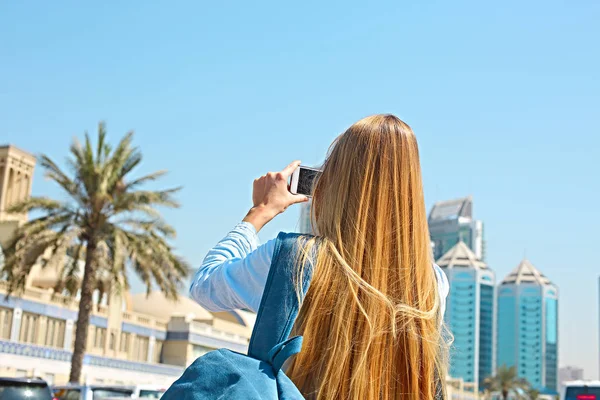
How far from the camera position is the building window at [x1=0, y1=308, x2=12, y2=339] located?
3977 centimetres

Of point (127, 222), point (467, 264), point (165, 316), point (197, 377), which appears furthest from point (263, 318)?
point (467, 264)

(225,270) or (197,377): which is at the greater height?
(225,270)

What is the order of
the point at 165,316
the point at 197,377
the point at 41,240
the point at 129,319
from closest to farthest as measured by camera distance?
the point at 197,377 < the point at 41,240 < the point at 129,319 < the point at 165,316

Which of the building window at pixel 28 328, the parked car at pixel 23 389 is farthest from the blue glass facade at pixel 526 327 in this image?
the parked car at pixel 23 389

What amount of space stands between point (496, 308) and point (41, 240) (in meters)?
175

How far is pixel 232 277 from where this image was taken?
2.23 m

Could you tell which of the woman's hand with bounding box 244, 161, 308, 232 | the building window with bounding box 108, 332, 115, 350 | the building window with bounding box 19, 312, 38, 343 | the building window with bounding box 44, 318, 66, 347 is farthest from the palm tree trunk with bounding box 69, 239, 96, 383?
the building window with bounding box 108, 332, 115, 350

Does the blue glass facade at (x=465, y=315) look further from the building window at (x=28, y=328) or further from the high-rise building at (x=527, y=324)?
the building window at (x=28, y=328)

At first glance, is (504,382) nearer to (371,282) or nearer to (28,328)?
(28,328)

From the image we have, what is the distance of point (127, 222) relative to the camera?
2552 cm

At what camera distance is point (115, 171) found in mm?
25516

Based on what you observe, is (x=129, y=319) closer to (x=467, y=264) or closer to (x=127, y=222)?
(x=127, y=222)

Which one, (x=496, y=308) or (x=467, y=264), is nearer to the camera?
(x=467, y=264)

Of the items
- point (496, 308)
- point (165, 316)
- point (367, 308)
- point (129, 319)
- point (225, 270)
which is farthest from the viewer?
point (496, 308)
